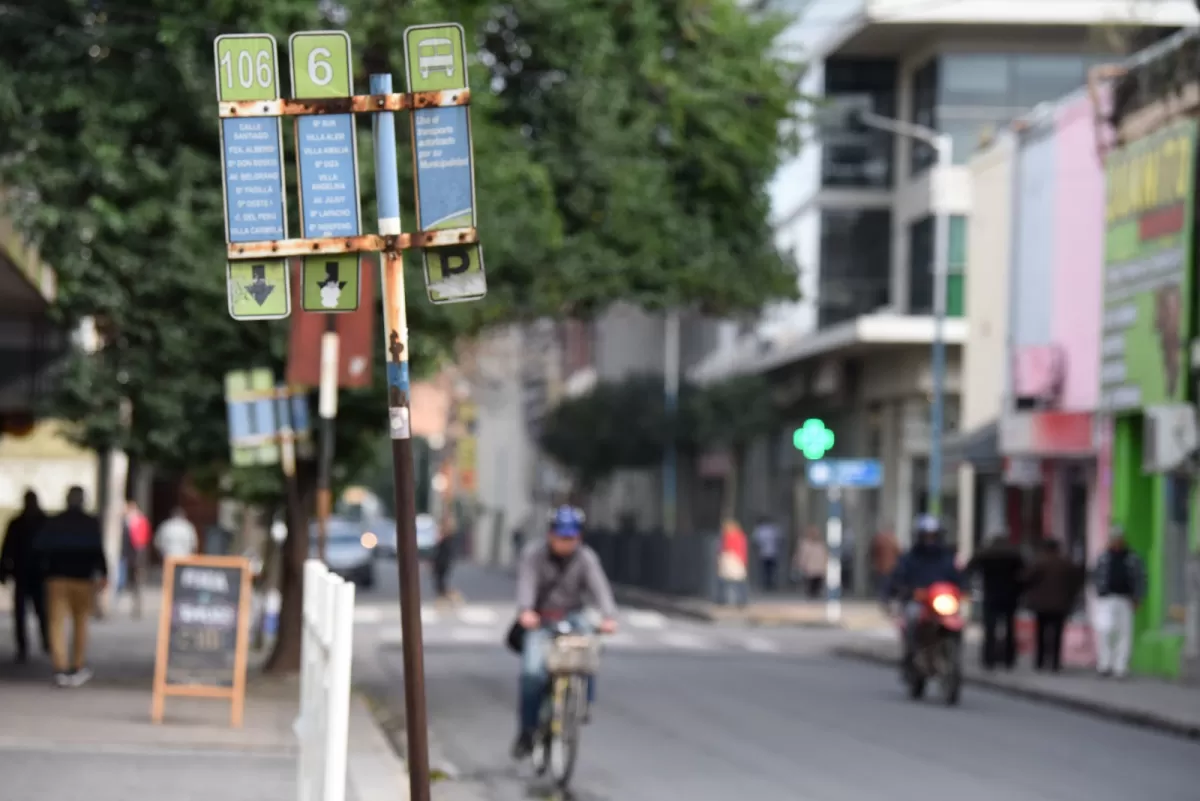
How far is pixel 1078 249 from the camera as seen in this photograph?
114ft

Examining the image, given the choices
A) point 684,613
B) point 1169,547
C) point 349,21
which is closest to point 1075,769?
point 349,21

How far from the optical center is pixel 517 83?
24.7 m

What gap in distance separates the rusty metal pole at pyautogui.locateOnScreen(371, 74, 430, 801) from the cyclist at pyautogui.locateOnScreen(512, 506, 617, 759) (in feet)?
19.2

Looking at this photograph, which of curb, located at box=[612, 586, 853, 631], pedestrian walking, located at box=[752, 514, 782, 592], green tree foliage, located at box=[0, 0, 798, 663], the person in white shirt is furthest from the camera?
pedestrian walking, located at box=[752, 514, 782, 592]

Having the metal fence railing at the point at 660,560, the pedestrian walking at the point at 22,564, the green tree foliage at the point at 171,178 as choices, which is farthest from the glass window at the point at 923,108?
the pedestrian walking at the point at 22,564

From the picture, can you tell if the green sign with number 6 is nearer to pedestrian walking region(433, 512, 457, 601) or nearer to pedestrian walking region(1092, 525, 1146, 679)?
pedestrian walking region(1092, 525, 1146, 679)

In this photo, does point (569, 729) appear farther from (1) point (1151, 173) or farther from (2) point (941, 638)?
(1) point (1151, 173)

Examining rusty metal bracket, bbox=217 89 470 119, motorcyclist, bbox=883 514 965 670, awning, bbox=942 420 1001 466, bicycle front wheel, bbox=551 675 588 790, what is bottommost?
awning, bbox=942 420 1001 466

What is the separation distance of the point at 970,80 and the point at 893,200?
3.94m

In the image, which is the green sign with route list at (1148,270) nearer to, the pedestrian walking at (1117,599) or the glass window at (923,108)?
the pedestrian walking at (1117,599)

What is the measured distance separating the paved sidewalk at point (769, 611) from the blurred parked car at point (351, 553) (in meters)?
6.19

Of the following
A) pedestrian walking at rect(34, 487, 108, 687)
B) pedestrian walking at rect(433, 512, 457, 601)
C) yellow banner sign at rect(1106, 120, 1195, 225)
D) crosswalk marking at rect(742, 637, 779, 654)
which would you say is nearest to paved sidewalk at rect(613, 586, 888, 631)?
pedestrian walking at rect(433, 512, 457, 601)

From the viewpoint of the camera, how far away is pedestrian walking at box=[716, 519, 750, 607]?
148ft

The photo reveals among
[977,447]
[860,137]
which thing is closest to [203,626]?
[977,447]
